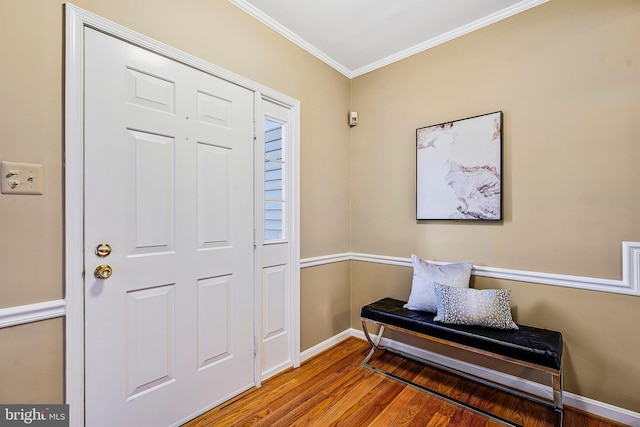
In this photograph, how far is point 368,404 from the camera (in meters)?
1.88

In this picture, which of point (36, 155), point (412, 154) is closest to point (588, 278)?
point (412, 154)

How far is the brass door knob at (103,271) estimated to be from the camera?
54.4 inches

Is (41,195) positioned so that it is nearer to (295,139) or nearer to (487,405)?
(295,139)

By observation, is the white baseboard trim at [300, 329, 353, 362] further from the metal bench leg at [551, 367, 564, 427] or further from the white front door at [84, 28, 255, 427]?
the metal bench leg at [551, 367, 564, 427]

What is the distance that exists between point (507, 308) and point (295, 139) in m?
1.90

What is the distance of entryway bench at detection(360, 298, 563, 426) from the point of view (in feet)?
5.20

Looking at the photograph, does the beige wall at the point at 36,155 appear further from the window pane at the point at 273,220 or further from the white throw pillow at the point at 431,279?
the white throw pillow at the point at 431,279

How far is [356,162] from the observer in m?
2.91

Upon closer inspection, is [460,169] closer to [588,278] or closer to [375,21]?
[588,278]

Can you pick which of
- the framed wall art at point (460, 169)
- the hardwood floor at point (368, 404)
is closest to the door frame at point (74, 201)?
the hardwood floor at point (368, 404)

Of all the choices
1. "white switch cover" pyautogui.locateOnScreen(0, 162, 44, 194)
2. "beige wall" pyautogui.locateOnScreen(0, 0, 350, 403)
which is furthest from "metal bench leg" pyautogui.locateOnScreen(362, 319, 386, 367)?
"white switch cover" pyautogui.locateOnScreen(0, 162, 44, 194)

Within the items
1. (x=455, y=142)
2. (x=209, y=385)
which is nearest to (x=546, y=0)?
(x=455, y=142)

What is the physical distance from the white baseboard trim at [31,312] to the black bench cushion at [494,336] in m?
1.89

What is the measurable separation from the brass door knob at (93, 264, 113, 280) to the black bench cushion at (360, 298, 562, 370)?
1.75 meters
